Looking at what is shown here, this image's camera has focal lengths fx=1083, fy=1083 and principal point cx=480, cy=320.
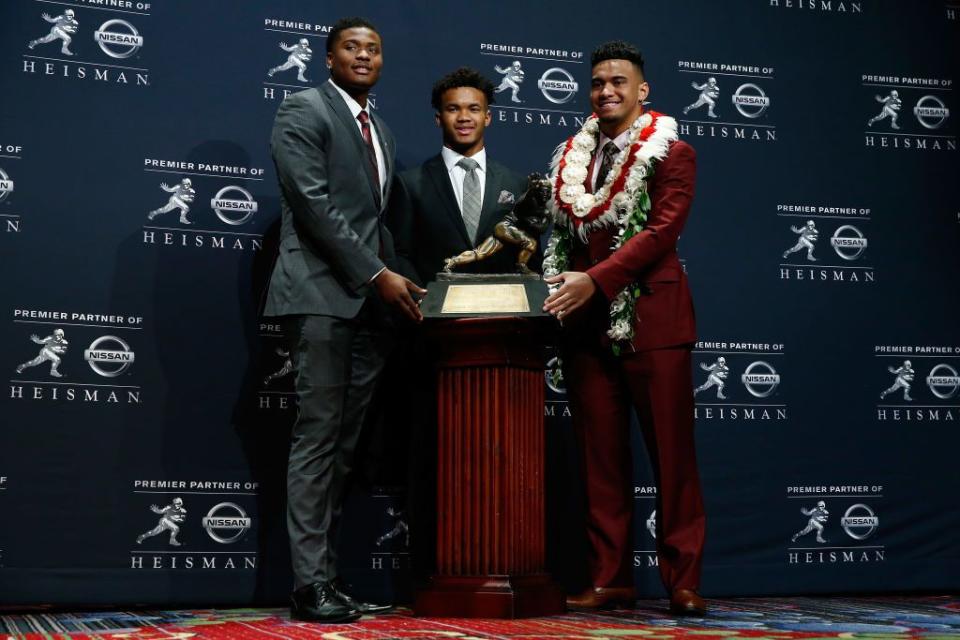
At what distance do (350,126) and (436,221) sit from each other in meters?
0.57

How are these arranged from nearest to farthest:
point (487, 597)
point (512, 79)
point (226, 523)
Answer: point (487, 597) → point (226, 523) → point (512, 79)

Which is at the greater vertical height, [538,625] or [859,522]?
[859,522]

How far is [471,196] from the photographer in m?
3.97

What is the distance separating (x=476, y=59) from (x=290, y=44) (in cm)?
77

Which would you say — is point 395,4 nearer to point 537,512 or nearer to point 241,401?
point 241,401

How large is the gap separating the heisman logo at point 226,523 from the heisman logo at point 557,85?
2.13m

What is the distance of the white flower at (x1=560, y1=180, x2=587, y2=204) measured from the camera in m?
3.74

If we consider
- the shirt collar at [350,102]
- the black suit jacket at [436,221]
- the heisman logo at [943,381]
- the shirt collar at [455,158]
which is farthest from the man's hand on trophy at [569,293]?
the heisman logo at [943,381]

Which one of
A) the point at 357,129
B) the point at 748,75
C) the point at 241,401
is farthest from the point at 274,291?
the point at 748,75

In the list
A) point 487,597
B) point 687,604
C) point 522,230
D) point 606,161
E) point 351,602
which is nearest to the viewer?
point 487,597

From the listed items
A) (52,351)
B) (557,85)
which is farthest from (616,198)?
(52,351)

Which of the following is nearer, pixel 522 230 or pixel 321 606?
pixel 321 606

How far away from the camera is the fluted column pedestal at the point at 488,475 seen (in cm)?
325

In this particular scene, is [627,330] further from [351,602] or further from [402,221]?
[351,602]
